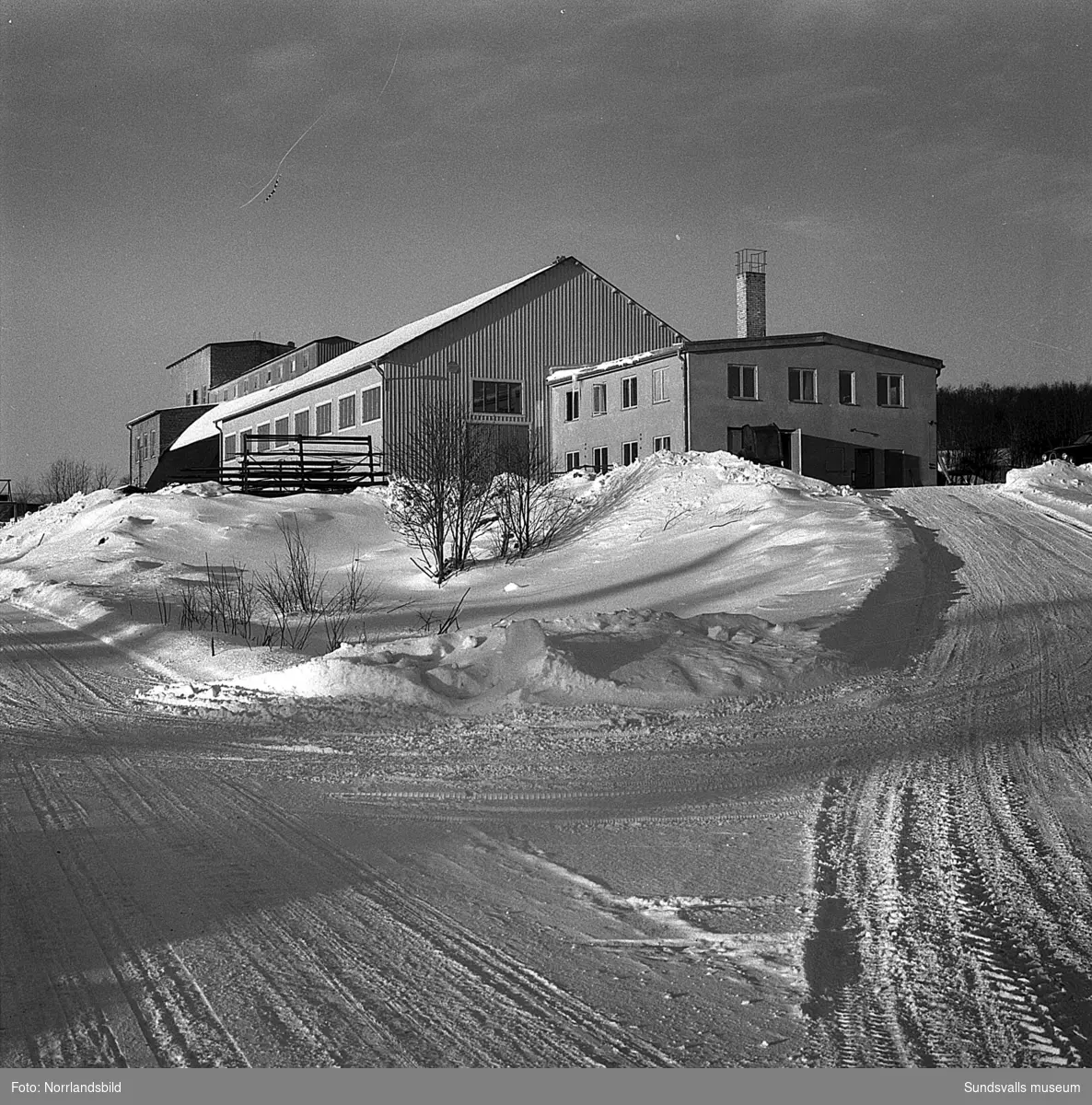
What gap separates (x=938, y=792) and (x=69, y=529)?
2987 centimetres

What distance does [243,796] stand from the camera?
21.9ft

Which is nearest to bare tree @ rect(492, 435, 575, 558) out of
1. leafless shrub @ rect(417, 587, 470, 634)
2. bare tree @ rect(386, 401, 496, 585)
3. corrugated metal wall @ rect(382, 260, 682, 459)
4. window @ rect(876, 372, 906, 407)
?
bare tree @ rect(386, 401, 496, 585)

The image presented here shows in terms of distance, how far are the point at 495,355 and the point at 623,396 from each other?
7.03m

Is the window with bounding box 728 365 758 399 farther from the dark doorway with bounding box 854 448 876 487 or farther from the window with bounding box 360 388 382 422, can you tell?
the window with bounding box 360 388 382 422

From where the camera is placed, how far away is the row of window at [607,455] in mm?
38781

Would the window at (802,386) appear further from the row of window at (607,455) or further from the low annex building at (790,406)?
the row of window at (607,455)

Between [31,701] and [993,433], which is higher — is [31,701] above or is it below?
below

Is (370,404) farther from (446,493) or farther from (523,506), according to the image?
(446,493)

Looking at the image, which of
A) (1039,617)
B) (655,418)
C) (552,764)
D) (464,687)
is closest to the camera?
(552,764)

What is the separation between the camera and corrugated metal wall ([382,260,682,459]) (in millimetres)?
44750

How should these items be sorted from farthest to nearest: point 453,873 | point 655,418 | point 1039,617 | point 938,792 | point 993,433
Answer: point 993,433 → point 655,418 → point 1039,617 → point 938,792 → point 453,873

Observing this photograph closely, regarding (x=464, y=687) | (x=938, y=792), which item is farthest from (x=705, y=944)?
(x=464, y=687)

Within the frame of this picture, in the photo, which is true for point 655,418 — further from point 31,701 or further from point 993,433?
point 993,433

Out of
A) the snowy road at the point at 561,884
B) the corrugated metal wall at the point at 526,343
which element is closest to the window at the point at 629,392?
the corrugated metal wall at the point at 526,343
